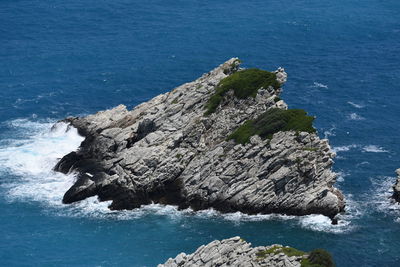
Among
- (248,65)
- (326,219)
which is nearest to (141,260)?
(326,219)

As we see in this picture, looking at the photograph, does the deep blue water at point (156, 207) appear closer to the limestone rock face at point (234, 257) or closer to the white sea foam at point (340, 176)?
the white sea foam at point (340, 176)

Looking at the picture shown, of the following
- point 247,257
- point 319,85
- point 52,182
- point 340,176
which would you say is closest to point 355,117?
point 319,85

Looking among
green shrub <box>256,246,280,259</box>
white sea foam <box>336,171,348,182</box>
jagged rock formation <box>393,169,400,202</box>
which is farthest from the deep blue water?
green shrub <box>256,246,280,259</box>

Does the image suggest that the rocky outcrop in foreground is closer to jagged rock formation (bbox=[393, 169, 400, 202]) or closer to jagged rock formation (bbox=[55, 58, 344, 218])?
jagged rock formation (bbox=[55, 58, 344, 218])

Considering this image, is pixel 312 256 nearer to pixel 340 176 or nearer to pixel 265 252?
pixel 265 252

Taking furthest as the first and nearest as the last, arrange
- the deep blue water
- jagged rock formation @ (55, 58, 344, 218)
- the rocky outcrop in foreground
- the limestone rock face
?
jagged rock formation @ (55, 58, 344, 218), the deep blue water, the limestone rock face, the rocky outcrop in foreground

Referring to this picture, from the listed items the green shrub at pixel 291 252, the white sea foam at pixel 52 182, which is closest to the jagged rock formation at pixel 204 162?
the white sea foam at pixel 52 182

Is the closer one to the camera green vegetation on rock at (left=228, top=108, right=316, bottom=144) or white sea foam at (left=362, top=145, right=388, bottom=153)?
green vegetation on rock at (left=228, top=108, right=316, bottom=144)
